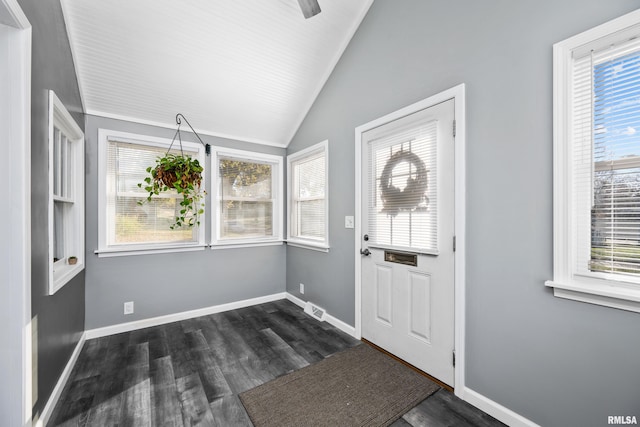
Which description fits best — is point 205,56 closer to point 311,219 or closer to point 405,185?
point 311,219

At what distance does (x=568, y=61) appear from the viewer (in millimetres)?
1368

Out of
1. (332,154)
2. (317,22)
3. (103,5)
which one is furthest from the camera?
(332,154)

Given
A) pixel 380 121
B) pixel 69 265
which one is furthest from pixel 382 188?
pixel 69 265

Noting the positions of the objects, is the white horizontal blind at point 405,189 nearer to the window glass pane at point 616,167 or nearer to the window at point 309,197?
the window at point 309,197

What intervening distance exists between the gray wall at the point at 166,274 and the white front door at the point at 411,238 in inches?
65.7

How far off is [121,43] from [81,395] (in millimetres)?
2761

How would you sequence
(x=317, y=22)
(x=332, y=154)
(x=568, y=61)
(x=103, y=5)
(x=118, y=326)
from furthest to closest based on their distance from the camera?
(x=332, y=154)
(x=118, y=326)
(x=317, y=22)
(x=103, y=5)
(x=568, y=61)

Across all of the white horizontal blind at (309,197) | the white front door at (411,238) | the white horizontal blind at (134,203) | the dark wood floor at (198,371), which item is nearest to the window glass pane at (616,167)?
the white front door at (411,238)

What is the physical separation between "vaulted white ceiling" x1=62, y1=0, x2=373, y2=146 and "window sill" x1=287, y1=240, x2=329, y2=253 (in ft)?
5.46

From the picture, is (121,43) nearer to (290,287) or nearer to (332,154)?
(332,154)

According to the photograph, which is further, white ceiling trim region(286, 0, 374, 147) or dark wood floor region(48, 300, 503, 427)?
white ceiling trim region(286, 0, 374, 147)

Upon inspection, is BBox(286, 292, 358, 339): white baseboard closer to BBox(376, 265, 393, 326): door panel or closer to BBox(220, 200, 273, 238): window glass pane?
BBox(376, 265, 393, 326): door panel

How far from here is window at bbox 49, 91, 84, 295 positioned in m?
2.03

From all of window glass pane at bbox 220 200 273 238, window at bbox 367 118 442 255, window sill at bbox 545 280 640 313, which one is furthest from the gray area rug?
window glass pane at bbox 220 200 273 238
